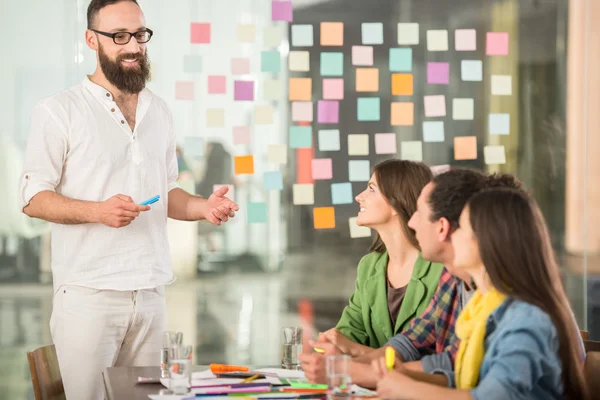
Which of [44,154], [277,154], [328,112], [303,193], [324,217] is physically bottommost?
[324,217]

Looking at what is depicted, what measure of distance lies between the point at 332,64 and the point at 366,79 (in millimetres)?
212

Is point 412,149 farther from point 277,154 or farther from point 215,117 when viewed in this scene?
point 215,117

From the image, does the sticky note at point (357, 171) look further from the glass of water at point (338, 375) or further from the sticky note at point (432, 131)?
the glass of water at point (338, 375)

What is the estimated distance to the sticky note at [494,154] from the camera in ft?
17.2

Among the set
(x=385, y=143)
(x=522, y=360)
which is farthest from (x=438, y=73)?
(x=522, y=360)

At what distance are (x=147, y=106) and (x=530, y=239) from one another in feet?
5.96

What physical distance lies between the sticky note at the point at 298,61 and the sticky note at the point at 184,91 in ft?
1.87

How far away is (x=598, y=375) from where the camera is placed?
250 cm

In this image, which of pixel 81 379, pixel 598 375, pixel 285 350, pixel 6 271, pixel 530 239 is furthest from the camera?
pixel 6 271

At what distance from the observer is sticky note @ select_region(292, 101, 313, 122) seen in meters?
5.08

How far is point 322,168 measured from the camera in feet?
16.8

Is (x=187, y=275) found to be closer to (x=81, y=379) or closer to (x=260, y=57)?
(x=260, y=57)

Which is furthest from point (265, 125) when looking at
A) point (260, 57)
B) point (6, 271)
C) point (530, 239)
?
point (530, 239)

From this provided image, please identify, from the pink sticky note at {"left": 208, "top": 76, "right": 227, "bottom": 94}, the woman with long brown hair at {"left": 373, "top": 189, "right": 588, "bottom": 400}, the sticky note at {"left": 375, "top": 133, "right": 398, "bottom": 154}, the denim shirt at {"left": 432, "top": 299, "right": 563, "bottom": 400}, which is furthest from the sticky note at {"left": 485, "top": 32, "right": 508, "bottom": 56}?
the denim shirt at {"left": 432, "top": 299, "right": 563, "bottom": 400}
